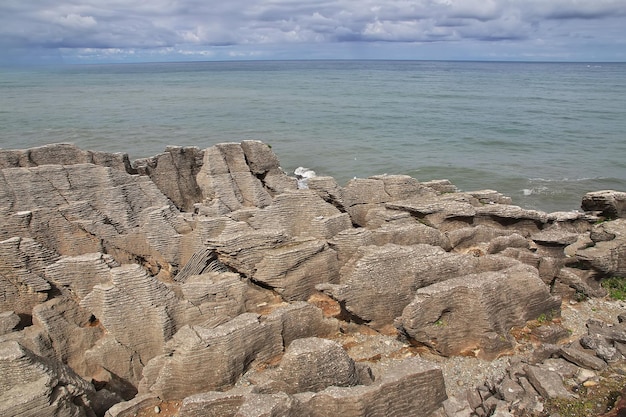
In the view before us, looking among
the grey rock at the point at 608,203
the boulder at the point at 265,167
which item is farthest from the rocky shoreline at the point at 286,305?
the grey rock at the point at 608,203

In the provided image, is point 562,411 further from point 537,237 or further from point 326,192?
point 326,192

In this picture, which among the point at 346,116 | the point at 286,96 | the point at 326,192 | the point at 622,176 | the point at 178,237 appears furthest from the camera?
the point at 286,96

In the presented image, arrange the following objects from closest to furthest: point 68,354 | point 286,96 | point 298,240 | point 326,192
→ point 68,354 → point 298,240 → point 326,192 → point 286,96

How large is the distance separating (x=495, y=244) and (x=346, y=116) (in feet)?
153

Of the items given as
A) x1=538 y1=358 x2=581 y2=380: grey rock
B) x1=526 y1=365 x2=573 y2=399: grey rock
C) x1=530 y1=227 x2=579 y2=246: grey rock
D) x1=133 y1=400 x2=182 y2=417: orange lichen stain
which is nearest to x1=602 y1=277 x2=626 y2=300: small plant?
x1=530 y1=227 x2=579 y2=246: grey rock

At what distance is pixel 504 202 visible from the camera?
16359 mm

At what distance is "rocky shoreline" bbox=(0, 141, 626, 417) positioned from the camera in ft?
23.8

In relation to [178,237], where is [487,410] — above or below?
below

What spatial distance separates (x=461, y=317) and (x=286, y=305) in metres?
3.23

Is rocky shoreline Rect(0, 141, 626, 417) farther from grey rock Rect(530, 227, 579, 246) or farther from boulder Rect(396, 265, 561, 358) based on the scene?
grey rock Rect(530, 227, 579, 246)

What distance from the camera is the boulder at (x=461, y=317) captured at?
8.70 metres

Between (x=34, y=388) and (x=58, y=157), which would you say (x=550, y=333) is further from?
(x=58, y=157)

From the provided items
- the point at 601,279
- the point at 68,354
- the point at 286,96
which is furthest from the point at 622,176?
the point at 286,96

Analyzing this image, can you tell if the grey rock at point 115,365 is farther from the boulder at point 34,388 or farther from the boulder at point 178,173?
the boulder at point 178,173
